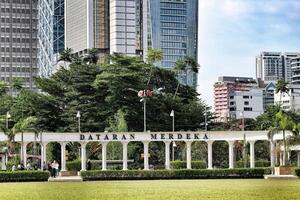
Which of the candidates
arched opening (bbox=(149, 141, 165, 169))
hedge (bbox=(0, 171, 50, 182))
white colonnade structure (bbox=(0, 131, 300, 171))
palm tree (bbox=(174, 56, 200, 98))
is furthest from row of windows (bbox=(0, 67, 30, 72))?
hedge (bbox=(0, 171, 50, 182))

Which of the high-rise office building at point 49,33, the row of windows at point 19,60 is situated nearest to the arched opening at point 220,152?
the high-rise office building at point 49,33

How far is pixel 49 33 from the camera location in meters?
165

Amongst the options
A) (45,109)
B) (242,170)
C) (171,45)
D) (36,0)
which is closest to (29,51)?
(36,0)

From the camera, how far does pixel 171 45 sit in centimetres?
19350

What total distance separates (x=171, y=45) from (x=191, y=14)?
373 inches

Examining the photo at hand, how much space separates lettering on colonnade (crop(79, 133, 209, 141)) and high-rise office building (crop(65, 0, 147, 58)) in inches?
2925

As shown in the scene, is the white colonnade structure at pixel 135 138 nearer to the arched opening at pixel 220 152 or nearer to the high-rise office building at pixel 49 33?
the arched opening at pixel 220 152

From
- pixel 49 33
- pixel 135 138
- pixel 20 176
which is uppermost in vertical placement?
pixel 49 33

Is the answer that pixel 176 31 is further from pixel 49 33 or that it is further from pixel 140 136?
pixel 140 136

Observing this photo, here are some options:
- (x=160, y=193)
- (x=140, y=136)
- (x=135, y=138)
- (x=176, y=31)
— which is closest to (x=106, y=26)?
(x=176, y=31)

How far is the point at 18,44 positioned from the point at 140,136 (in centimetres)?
11406

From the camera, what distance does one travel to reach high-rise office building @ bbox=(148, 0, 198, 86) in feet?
621

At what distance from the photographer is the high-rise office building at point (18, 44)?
18112 centimetres

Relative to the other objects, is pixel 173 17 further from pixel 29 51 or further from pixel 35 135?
pixel 35 135
